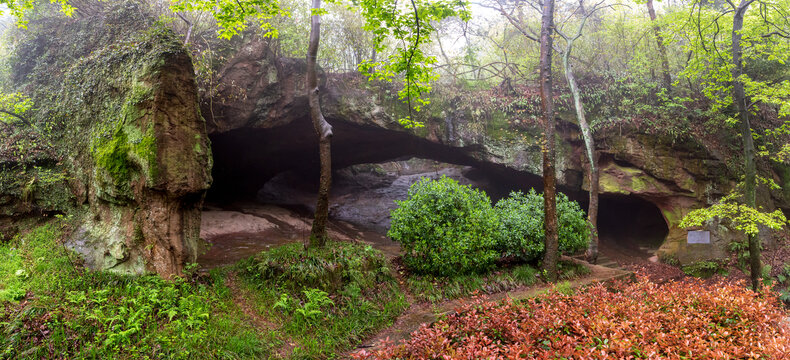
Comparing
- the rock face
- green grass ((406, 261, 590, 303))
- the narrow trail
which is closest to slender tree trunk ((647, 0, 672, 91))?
the rock face

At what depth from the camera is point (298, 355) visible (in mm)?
4695

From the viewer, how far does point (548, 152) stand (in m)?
7.61

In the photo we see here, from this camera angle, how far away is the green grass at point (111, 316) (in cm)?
404

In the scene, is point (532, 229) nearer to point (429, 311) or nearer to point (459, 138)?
point (429, 311)

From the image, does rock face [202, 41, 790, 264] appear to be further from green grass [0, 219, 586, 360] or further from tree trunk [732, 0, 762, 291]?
green grass [0, 219, 586, 360]

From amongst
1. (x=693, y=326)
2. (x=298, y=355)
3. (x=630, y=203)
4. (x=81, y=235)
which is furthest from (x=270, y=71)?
(x=630, y=203)

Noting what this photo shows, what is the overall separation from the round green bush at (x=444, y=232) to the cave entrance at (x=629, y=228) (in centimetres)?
813

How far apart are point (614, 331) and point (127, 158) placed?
6974mm

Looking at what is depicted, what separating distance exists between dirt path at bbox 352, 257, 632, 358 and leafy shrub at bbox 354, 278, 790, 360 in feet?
2.31

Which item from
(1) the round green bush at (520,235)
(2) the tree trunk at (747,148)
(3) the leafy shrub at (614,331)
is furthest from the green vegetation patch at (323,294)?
(2) the tree trunk at (747,148)

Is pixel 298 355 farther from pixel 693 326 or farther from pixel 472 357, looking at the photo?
pixel 693 326

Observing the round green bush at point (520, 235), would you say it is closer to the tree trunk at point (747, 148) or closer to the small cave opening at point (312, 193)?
the small cave opening at point (312, 193)

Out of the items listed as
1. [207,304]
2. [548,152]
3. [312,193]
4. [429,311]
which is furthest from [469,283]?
[312,193]

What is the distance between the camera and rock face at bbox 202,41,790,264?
11.2m
